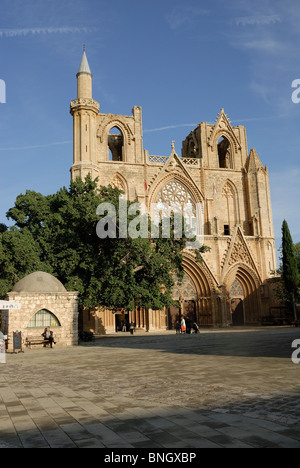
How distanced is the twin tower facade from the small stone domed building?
12331 millimetres

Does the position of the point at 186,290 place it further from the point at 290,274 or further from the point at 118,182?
the point at 118,182

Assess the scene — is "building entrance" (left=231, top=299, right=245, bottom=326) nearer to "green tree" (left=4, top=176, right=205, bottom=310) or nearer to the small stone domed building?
"green tree" (left=4, top=176, right=205, bottom=310)

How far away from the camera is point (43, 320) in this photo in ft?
69.9

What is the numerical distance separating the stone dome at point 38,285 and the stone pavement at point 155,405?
9.32 m

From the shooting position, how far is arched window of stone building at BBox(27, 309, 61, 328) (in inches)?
825

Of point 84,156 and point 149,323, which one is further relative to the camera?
point 84,156

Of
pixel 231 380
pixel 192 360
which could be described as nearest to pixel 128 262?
pixel 192 360

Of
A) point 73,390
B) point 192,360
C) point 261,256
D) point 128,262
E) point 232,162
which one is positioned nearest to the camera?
point 73,390

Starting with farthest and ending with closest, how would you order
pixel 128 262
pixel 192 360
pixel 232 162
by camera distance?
1. pixel 232 162
2. pixel 128 262
3. pixel 192 360

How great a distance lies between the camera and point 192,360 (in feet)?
41.9

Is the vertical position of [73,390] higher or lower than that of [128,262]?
lower

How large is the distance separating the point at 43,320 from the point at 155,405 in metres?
15.7

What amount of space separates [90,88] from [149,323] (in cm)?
2354

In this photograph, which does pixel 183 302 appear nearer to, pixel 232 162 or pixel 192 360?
pixel 232 162
